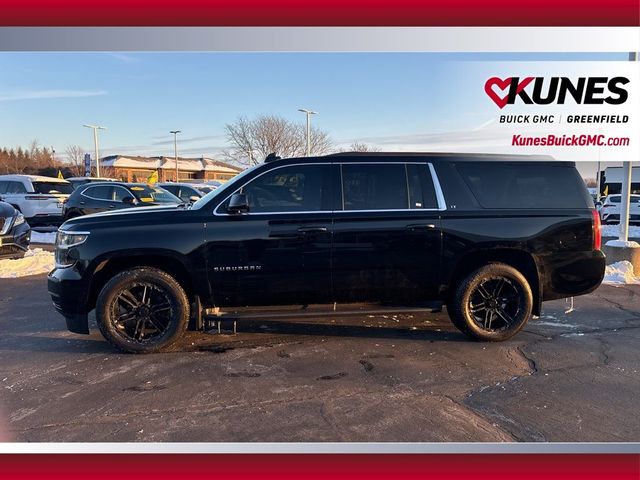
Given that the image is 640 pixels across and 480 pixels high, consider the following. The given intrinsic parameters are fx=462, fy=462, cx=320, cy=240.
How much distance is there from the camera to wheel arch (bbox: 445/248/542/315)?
4973 millimetres

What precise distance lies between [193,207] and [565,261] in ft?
13.1

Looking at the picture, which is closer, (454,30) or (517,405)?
(517,405)

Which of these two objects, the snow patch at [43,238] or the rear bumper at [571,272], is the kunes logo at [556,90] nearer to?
the rear bumper at [571,272]

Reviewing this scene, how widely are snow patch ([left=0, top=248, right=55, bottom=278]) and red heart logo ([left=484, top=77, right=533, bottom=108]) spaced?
852cm

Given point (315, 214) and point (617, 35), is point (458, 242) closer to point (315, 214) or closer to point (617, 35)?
point (315, 214)

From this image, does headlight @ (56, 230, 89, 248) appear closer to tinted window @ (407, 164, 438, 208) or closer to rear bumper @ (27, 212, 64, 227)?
tinted window @ (407, 164, 438, 208)

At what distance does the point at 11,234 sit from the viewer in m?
8.32

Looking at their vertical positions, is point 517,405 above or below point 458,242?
below

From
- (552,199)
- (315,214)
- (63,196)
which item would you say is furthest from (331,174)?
(63,196)

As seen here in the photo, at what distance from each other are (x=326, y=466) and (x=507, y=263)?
10.5 ft

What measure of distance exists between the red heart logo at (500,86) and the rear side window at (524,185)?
0.72 m

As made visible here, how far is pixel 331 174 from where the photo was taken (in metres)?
4.81

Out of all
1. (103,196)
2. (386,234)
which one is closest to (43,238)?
(103,196)

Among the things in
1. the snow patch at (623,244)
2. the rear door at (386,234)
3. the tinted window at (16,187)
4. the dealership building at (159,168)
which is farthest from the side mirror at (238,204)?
the dealership building at (159,168)
